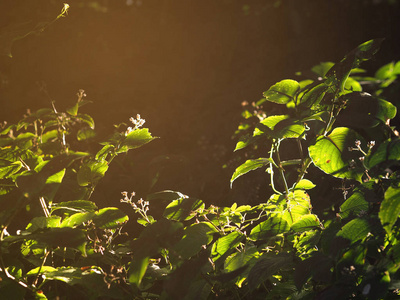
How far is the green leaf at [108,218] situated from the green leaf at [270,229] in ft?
1.38

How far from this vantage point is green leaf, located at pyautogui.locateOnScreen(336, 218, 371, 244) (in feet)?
4.07

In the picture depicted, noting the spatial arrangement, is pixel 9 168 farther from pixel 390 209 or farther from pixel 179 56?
pixel 179 56

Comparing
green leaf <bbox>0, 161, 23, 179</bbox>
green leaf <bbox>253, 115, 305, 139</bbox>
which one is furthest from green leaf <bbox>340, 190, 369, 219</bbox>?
green leaf <bbox>0, 161, 23, 179</bbox>

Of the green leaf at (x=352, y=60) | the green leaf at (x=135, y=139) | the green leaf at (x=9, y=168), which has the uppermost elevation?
the green leaf at (x=9, y=168)

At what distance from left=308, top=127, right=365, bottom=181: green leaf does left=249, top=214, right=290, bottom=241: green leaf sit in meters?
0.22

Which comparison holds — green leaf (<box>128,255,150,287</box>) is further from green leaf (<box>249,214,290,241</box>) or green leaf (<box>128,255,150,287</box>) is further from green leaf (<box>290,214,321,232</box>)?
green leaf (<box>290,214,321,232</box>)

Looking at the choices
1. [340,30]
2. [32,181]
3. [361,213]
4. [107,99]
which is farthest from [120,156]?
[340,30]

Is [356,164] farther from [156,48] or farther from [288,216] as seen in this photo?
[156,48]

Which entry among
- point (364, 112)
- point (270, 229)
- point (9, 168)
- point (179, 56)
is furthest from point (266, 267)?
point (179, 56)

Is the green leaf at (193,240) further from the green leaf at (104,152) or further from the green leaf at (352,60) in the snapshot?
the green leaf at (352,60)

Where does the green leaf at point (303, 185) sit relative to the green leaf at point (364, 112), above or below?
below

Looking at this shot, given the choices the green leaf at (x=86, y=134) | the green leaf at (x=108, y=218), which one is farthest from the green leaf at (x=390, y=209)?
the green leaf at (x=86, y=134)

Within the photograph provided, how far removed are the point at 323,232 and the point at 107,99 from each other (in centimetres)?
361

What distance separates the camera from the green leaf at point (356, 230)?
1239mm
